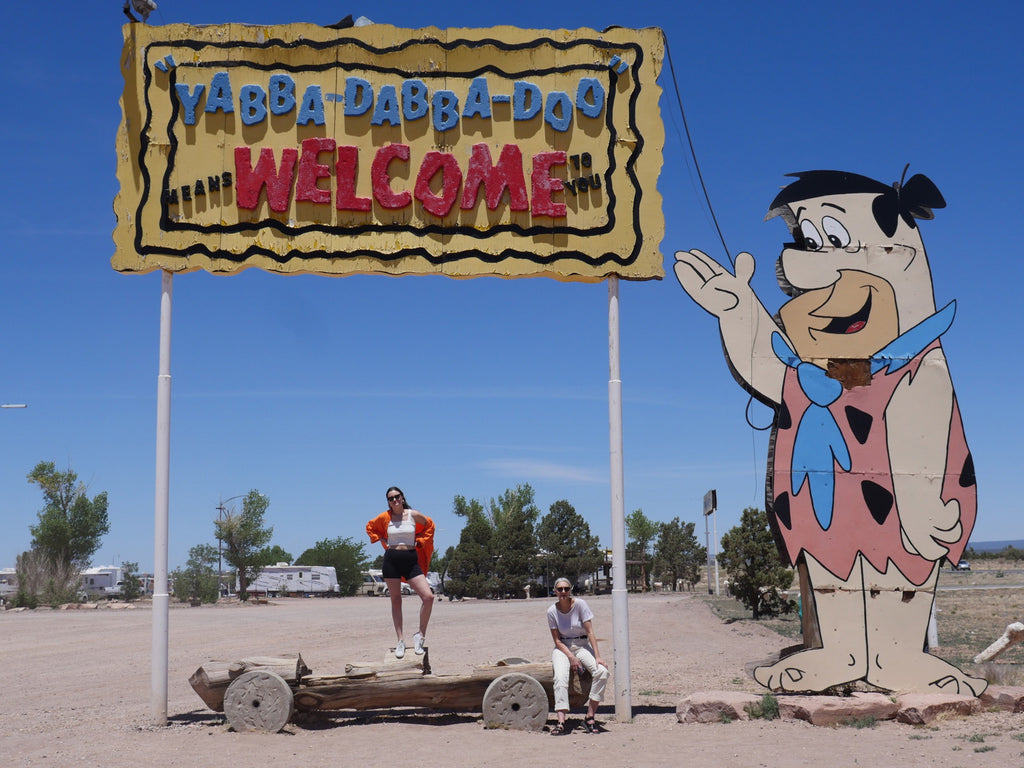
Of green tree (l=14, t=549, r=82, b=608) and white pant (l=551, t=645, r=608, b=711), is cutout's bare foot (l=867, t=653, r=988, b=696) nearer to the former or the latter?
white pant (l=551, t=645, r=608, b=711)

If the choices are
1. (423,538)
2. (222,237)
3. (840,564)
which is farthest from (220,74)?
(840,564)

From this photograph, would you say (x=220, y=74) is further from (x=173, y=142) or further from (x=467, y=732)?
(x=467, y=732)

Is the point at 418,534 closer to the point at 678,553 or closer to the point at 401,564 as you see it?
the point at 401,564

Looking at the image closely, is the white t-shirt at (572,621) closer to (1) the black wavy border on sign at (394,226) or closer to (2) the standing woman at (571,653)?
(2) the standing woman at (571,653)

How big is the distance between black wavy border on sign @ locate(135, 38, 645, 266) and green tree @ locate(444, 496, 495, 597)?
43355 millimetres

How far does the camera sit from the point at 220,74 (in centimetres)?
1062

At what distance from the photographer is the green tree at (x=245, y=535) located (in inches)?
2399

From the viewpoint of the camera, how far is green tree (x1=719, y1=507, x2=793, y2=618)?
25.3m

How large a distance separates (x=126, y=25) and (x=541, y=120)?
498 centimetres

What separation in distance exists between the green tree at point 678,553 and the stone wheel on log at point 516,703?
57049mm

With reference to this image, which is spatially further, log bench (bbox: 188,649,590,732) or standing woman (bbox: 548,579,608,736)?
Answer: log bench (bbox: 188,649,590,732)

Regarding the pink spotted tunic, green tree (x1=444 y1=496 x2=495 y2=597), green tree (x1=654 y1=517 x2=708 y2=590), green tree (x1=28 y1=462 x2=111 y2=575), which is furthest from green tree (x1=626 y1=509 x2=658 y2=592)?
the pink spotted tunic

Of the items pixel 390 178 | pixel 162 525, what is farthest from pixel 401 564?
pixel 390 178

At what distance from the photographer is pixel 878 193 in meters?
11.0
